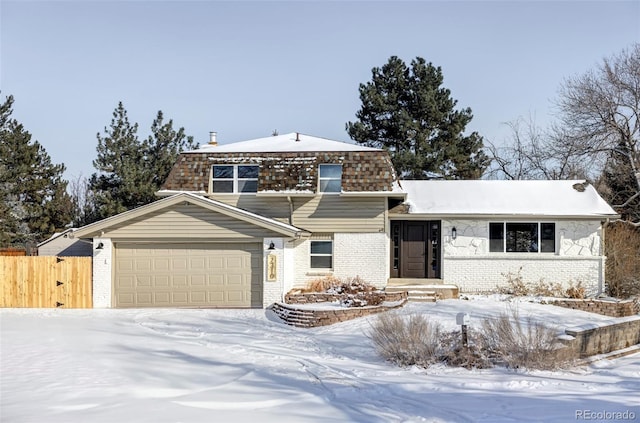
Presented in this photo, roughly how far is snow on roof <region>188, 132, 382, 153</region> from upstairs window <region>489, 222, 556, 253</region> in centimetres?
518

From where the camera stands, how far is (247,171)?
20.1 m

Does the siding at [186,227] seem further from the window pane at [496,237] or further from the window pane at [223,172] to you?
the window pane at [496,237]

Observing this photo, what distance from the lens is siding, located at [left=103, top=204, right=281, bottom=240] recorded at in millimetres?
17391

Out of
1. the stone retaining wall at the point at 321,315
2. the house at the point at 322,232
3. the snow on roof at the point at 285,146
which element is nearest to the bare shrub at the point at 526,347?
the stone retaining wall at the point at 321,315

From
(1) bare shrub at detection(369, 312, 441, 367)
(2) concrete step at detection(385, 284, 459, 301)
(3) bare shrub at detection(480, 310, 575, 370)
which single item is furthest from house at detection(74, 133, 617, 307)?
(3) bare shrub at detection(480, 310, 575, 370)

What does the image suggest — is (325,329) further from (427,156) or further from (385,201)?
(427,156)

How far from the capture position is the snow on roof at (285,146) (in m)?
20.2

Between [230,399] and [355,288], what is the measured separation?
9.62 metres

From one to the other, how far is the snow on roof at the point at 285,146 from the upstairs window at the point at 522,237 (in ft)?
17.0

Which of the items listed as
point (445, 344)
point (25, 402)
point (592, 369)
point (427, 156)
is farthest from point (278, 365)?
point (427, 156)

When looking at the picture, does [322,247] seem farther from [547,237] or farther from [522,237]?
[547,237]

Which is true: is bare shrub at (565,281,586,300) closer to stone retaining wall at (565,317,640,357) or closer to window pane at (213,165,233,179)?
stone retaining wall at (565,317,640,357)

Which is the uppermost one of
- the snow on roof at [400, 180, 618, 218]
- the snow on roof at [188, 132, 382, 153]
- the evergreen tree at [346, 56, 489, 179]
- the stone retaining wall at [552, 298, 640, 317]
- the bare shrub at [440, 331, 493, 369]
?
the evergreen tree at [346, 56, 489, 179]

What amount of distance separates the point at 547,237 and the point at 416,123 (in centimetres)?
1226
